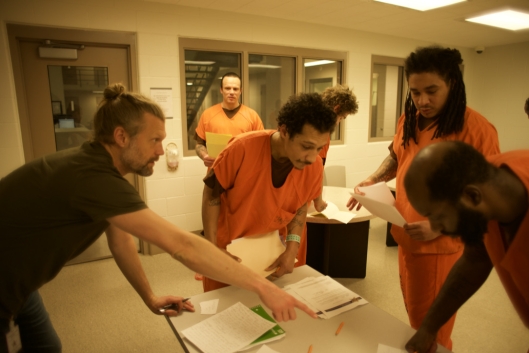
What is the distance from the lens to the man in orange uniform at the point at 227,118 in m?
3.48

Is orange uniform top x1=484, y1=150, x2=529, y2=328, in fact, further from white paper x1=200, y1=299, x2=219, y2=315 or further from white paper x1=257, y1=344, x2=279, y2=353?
white paper x1=200, y1=299, x2=219, y2=315

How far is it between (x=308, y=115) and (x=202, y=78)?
9.80 feet

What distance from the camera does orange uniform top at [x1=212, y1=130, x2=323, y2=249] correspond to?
5.05ft

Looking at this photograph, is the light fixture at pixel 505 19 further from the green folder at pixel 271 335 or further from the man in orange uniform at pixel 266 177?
the green folder at pixel 271 335

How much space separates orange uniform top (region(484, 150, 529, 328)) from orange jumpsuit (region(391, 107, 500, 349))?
0.47 metres

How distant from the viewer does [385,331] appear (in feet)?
3.92

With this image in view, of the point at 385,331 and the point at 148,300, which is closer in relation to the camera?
the point at 385,331

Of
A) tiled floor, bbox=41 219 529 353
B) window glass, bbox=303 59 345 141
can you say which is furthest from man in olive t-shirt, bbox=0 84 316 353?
window glass, bbox=303 59 345 141

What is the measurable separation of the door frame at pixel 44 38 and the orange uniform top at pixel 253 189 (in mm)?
2277

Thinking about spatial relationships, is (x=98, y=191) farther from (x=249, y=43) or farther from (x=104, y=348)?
(x=249, y=43)

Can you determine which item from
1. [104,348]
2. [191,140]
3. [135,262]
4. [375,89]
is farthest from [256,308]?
[375,89]

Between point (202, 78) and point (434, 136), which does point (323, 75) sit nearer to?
point (202, 78)

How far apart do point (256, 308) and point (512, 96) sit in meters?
6.48

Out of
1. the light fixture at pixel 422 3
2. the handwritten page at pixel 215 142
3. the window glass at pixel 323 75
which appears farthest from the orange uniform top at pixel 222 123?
the light fixture at pixel 422 3
